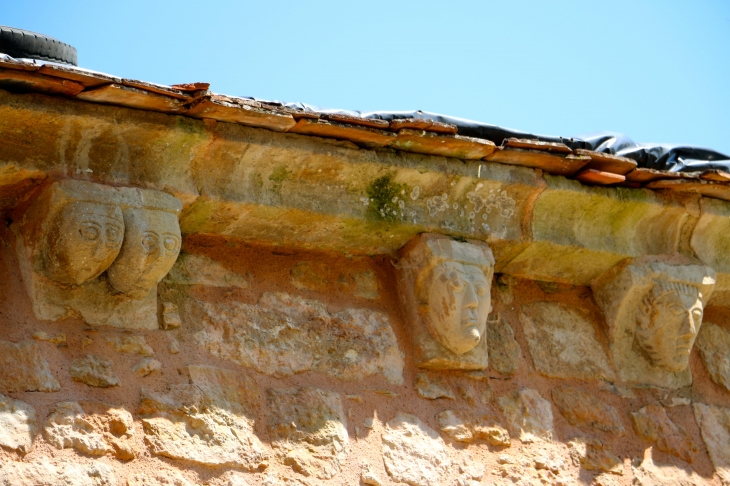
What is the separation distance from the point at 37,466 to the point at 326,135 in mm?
1380

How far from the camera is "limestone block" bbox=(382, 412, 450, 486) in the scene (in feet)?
11.8

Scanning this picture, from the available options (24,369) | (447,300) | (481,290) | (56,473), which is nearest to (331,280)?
(447,300)

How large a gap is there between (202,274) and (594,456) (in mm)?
1518

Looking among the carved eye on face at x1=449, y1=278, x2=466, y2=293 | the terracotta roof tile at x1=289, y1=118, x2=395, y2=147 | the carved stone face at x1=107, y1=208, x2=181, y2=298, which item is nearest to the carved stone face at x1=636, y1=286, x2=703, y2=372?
the carved eye on face at x1=449, y1=278, x2=466, y2=293

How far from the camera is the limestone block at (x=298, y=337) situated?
362 centimetres

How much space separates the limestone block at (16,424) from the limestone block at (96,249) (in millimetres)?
317

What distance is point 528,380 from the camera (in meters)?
4.10

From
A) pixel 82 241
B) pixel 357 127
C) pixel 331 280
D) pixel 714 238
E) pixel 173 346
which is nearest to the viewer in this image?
pixel 82 241

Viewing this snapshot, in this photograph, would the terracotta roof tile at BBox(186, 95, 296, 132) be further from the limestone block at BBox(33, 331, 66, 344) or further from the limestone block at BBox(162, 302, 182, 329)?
the limestone block at BBox(33, 331, 66, 344)

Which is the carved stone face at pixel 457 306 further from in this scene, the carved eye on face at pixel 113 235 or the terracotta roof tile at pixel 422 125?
the carved eye on face at pixel 113 235

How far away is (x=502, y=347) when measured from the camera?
162 inches

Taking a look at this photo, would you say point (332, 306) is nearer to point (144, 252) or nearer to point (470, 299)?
point (470, 299)

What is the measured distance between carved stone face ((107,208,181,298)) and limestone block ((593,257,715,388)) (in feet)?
5.83

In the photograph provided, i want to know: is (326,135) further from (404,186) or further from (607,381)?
(607,381)
